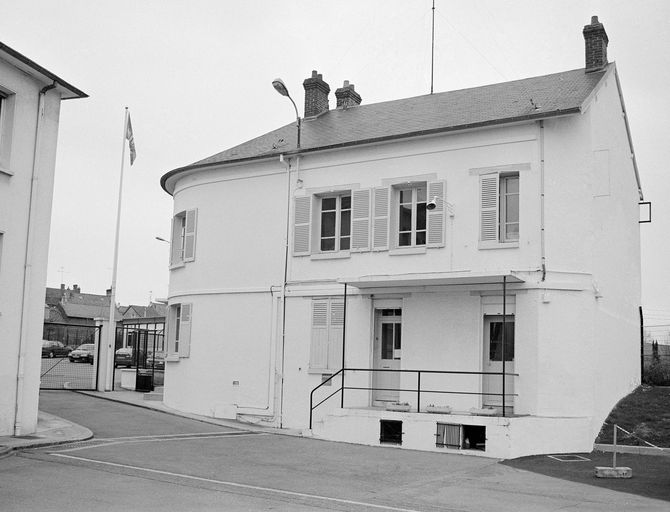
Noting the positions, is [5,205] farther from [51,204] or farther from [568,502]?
[568,502]

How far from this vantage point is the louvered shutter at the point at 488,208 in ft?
56.6

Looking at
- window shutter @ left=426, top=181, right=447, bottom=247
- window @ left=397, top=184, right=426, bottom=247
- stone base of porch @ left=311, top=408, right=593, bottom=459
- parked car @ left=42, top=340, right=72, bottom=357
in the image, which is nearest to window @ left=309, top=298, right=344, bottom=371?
stone base of porch @ left=311, top=408, right=593, bottom=459

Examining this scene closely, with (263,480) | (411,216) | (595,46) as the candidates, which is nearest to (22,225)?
(263,480)

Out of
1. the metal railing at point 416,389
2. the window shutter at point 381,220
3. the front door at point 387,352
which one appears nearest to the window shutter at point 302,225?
the window shutter at point 381,220

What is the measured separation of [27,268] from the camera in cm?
1432

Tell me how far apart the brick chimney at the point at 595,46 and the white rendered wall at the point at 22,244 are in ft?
42.8

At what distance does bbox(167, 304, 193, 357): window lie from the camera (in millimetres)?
21516

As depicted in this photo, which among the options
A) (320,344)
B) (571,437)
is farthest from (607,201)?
(320,344)

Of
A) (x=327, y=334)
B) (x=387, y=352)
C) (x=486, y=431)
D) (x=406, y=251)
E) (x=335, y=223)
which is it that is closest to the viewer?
(x=486, y=431)

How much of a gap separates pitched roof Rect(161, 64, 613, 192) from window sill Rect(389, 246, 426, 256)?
2583 millimetres

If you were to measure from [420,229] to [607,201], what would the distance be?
452 cm

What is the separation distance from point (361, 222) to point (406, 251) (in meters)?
1.43

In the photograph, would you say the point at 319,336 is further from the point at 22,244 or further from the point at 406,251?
the point at 22,244

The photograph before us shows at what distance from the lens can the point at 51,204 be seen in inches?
587
